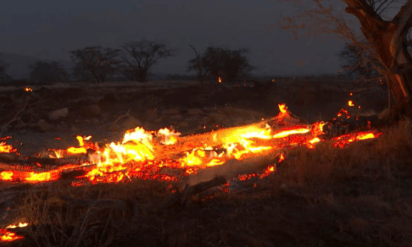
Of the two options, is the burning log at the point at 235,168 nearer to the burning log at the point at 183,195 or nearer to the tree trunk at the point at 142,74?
the burning log at the point at 183,195

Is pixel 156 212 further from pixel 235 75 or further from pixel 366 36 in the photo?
pixel 235 75

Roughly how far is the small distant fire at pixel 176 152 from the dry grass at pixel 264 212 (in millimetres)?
1044

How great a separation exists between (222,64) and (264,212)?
33869mm

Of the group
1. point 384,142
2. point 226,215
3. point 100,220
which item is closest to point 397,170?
point 384,142

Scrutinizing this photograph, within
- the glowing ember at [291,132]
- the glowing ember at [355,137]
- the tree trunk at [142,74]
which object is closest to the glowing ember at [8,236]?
the glowing ember at [355,137]

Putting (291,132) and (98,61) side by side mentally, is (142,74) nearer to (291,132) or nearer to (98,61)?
(98,61)

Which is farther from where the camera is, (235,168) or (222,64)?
(222,64)

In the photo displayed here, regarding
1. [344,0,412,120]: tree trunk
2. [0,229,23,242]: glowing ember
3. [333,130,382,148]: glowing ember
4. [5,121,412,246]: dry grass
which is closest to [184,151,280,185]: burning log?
[5,121,412,246]: dry grass

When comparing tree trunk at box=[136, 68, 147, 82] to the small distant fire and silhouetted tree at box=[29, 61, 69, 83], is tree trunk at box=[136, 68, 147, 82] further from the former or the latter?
the small distant fire

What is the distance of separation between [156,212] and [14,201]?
2.05m

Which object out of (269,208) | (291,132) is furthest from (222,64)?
(269,208)

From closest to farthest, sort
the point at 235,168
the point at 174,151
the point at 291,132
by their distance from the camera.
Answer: the point at 235,168 < the point at 174,151 < the point at 291,132

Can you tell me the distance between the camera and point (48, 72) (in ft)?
191

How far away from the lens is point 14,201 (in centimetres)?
511
